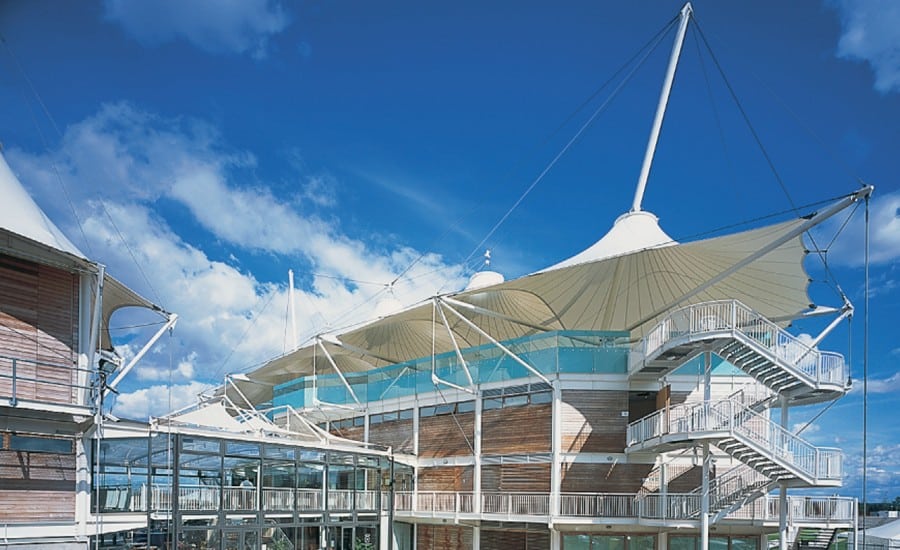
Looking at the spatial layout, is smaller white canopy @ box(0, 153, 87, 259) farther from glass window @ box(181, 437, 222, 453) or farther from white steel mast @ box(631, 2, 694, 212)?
white steel mast @ box(631, 2, 694, 212)

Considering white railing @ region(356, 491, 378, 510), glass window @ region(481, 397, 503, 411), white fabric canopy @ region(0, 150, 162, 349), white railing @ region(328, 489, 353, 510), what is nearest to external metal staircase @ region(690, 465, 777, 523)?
glass window @ region(481, 397, 503, 411)

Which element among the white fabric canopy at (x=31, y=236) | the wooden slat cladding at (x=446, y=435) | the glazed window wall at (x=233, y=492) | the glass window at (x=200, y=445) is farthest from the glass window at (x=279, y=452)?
the wooden slat cladding at (x=446, y=435)

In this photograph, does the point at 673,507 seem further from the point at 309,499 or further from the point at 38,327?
the point at 38,327

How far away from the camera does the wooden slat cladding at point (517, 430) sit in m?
25.8

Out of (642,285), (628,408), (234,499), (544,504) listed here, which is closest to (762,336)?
(628,408)

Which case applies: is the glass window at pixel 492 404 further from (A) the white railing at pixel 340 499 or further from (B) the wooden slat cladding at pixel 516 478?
(A) the white railing at pixel 340 499

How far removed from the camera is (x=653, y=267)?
25781 millimetres

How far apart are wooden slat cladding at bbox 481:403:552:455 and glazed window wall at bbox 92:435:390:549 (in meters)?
4.50

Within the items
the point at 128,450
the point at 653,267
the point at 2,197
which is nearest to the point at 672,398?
the point at 653,267

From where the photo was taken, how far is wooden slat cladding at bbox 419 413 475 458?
2838 centimetres

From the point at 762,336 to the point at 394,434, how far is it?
15045mm

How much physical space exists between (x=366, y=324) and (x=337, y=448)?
29.3 ft

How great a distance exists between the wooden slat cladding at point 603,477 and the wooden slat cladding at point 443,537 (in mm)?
4751

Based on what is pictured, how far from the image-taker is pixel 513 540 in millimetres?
26000
